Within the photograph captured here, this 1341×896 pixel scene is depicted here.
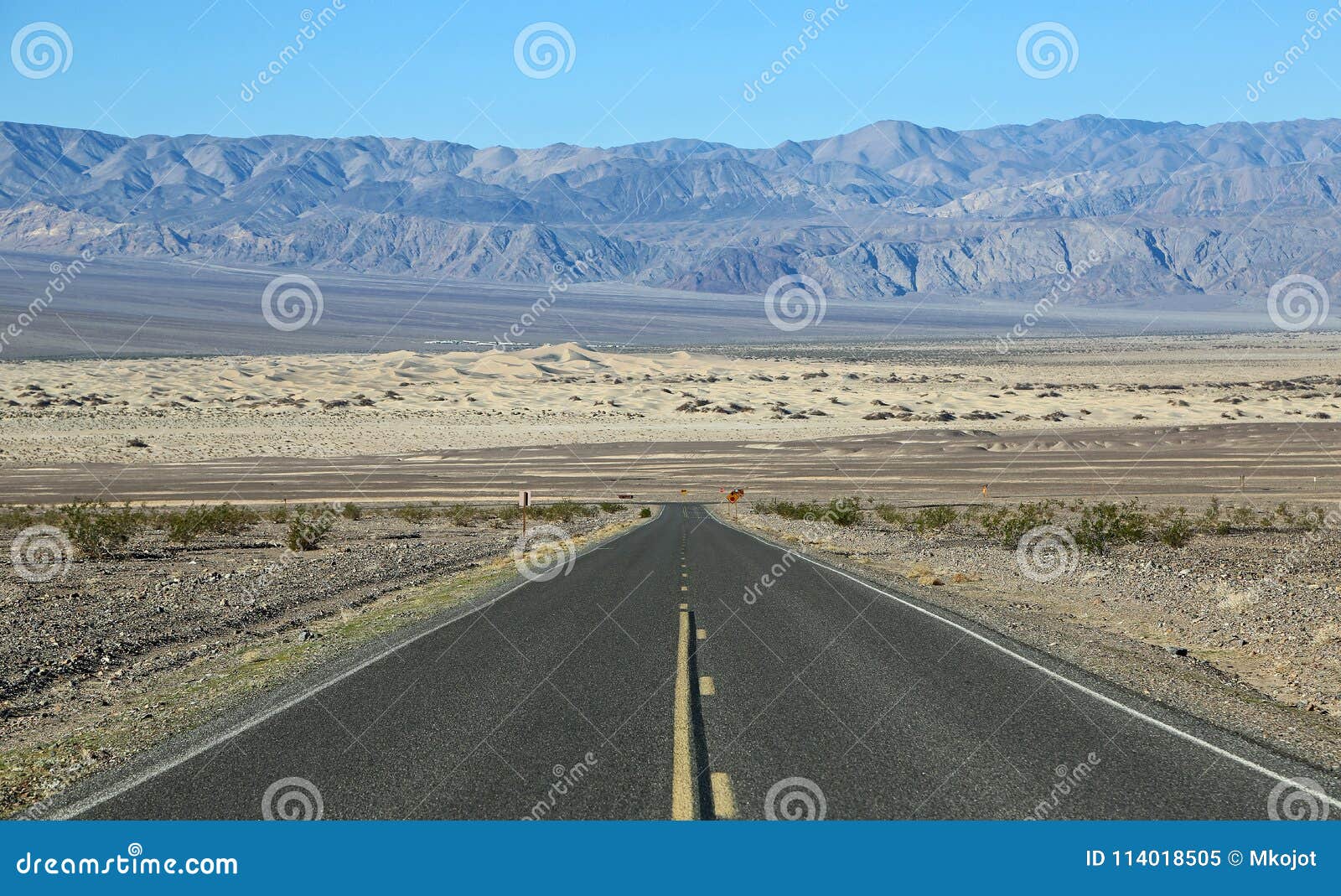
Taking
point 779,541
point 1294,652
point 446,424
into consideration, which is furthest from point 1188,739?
point 446,424

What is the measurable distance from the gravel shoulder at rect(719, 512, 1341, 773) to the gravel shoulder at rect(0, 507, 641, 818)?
848cm

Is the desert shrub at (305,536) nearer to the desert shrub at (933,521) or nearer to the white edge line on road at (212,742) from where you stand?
the white edge line on road at (212,742)

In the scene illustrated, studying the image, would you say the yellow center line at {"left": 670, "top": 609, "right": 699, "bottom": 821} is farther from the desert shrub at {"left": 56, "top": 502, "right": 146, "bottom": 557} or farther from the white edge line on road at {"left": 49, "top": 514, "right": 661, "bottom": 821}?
the desert shrub at {"left": 56, "top": 502, "right": 146, "bottom": 557}

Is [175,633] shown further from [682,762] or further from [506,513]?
[506,513]

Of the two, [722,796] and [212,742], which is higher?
[212,742]

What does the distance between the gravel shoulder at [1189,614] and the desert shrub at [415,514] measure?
15.5m

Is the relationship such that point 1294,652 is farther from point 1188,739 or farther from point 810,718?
point 810,718

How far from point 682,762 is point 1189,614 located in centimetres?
1247

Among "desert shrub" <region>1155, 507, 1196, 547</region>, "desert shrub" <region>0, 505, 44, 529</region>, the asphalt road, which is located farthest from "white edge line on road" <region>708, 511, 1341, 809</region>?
"desert shrub" <region>0, 505, 44, 529</region>

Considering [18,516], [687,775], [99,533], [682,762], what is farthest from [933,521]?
[687,775]

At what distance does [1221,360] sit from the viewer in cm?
16662

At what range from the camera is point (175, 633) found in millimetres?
15922

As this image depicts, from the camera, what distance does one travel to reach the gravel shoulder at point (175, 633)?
390 inches

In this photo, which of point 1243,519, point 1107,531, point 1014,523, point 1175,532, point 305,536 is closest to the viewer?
point 1175,532
